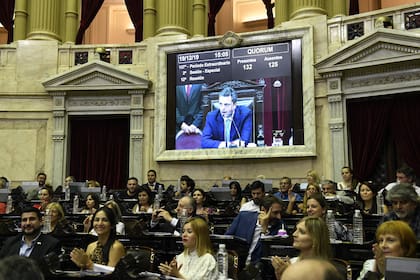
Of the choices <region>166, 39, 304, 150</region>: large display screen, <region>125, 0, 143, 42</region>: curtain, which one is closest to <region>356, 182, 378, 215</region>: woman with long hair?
<region>166, 39, 304, 150</region>: large display screen

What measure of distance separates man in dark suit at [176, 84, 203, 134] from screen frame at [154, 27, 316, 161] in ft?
Answer: 0.92

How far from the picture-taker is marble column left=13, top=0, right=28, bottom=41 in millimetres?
14430

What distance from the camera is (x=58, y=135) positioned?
516 inches

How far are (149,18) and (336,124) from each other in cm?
604

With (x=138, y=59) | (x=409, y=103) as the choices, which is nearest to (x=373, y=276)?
(x=409, y=103)

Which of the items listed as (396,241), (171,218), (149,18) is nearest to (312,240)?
(396,241)

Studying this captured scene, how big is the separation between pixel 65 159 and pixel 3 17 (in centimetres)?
478

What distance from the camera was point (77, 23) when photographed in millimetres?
14992

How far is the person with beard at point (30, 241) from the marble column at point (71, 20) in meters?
10.6

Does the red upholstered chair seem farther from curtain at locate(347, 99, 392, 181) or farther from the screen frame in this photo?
curtain at locate(347, 99, 392, 181)

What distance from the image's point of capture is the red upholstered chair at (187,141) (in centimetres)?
1216

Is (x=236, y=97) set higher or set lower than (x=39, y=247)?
higher

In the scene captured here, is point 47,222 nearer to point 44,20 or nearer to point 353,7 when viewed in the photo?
point 44,20

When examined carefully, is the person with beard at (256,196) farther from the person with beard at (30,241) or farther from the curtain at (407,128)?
the curtain at (407,128)
